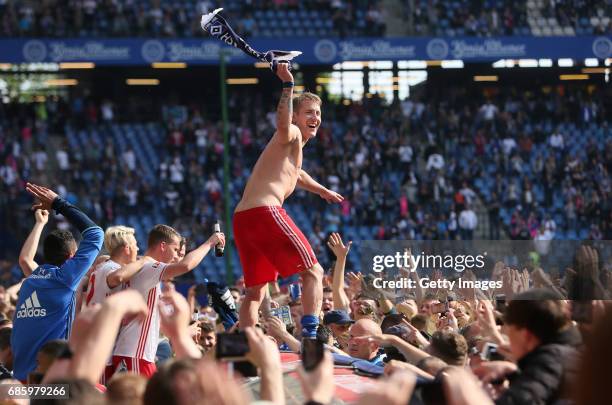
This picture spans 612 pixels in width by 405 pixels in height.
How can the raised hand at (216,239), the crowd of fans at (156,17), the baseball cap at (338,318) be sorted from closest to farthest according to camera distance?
the raised hand at (216,239), the baseball cap at (338,318), the crowd of fans at (156,17)

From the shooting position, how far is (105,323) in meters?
4.09

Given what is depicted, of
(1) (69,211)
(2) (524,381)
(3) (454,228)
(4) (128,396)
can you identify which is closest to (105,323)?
(4) (128,396)

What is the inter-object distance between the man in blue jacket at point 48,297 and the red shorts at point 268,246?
105cm

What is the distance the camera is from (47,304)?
7.42 metres

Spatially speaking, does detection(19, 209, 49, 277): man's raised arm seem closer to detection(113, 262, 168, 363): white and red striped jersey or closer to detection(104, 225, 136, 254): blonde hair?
detection(104, 225, 136, 254): blonde hair

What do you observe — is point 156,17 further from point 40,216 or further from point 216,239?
point 216,239

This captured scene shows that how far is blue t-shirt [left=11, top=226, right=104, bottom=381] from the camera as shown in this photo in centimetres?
739

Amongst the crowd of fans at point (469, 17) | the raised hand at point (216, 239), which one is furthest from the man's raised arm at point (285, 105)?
the crowd of fans at point (469, 17)

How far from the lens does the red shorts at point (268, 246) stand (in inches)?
312

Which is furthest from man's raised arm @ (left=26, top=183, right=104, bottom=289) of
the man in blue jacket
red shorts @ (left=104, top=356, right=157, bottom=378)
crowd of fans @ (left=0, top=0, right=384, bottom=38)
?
crowd of fans @ (left=0, top=0, right=384, bottom=38)

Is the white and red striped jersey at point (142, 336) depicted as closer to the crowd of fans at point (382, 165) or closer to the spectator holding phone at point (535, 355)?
the spectator holding phone at point (535, 355)

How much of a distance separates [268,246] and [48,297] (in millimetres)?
1512

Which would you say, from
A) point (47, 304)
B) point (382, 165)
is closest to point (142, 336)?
point (47, 304)

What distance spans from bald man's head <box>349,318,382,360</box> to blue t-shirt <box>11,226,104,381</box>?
172 centimetres
